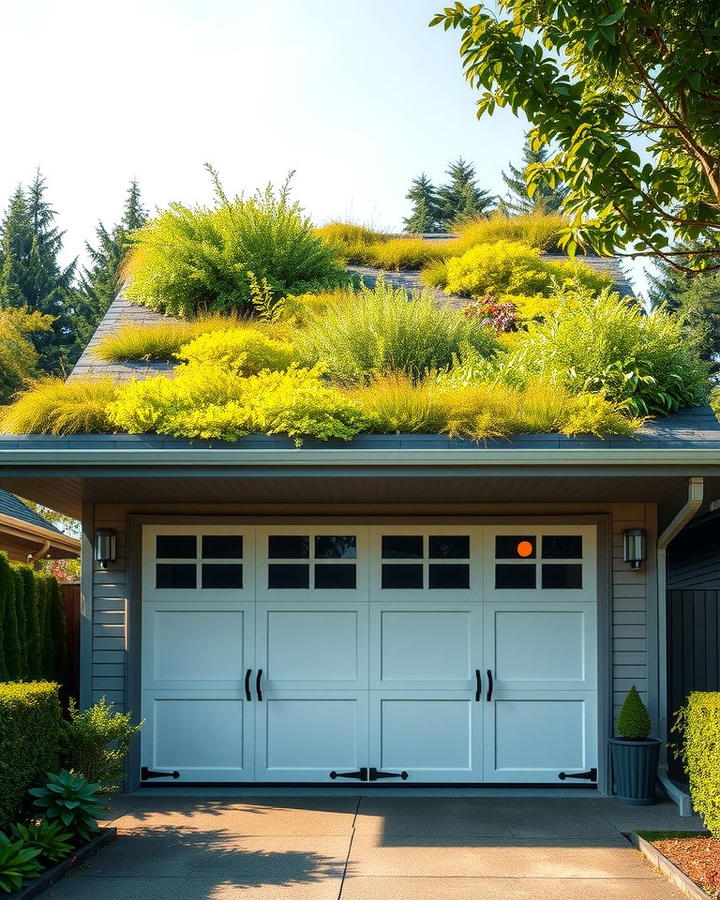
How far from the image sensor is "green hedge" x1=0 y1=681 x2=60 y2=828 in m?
5.68

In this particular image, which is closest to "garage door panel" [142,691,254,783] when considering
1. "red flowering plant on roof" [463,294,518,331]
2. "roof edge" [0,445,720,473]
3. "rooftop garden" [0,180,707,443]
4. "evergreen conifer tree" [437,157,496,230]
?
"roof edge" [0,445,720,473]

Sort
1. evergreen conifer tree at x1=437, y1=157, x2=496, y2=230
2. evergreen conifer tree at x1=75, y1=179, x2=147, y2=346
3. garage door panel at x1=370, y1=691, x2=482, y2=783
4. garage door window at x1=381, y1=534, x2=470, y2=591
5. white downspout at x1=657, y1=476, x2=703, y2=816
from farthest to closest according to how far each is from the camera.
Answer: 1. evergreen conifer tree at x1=437, y1=157, x2=496, y2=230
2. evergreen conifer tree at x1=75, y1=179, x2=147, y2=346
3. garage door window at x1=381, y1=534, x2=470, y2=591
4. garage door panel at x1=370, y1=691, x2=482, y2=783
5. white downspout at x1=657, y1=476, x2=703, y2=816

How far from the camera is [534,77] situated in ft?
20.1

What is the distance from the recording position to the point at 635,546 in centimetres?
A: 798

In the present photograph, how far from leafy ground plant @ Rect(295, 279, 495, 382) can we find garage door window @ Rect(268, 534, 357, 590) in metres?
1.38

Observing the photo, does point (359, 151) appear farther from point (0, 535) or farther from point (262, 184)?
point (0, 535)

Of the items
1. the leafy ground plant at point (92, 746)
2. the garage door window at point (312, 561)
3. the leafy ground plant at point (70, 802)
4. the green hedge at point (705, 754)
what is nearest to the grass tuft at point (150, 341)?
the garage door window at point (312, 561)

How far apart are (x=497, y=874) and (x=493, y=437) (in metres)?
2.86

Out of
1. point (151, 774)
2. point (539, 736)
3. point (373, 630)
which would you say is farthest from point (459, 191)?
point (151, 774)

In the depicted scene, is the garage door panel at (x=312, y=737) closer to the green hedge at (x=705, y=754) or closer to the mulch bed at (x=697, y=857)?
the mulch bed at (x=697, y=857)

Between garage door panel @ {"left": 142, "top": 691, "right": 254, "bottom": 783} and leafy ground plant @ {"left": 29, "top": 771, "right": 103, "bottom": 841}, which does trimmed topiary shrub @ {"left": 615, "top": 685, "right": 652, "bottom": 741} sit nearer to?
garage door panel @ {"left": 142, "top": 691, "right": 254, "bottom": 783}

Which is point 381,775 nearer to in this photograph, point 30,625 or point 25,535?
point 30,625

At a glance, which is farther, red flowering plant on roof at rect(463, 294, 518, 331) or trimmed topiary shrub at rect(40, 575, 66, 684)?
red flowering plant on roof at rect(463, 294, 518, 331)

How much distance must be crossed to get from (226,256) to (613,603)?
554 cm
